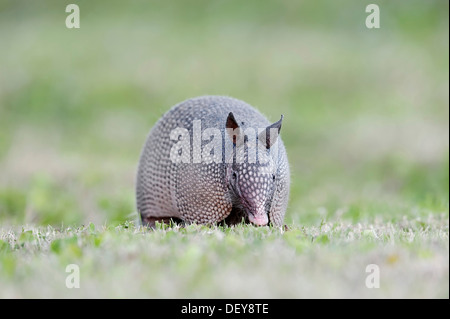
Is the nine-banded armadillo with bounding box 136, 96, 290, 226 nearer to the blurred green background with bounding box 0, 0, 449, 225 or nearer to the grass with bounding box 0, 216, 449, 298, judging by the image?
the grass with bounding box 0, 216, 449, 298

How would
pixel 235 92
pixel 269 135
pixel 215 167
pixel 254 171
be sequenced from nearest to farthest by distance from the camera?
pixel 254 171 < pixel 269 135 < pixel 215 167 < pixel 235 92

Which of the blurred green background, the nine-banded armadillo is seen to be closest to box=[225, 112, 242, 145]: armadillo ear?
the nine-banded armadillo

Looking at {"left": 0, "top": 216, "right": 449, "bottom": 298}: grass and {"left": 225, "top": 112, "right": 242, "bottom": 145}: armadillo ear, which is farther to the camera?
→ {"left": 225, "top": 112, "right": 242, "bottom": 145}: armadillo ear

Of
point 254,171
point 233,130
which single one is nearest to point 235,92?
point 233,130

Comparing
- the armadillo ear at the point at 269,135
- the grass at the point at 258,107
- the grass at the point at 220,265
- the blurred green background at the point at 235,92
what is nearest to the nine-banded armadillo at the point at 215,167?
the armadillo ear at the point at 269,135

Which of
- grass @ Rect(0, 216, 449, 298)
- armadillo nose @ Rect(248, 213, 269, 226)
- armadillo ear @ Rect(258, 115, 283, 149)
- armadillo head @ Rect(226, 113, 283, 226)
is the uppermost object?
armadillo ear @ Rect(258, 115, 283, 149)

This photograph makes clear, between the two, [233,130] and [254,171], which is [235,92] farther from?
[254,171]
